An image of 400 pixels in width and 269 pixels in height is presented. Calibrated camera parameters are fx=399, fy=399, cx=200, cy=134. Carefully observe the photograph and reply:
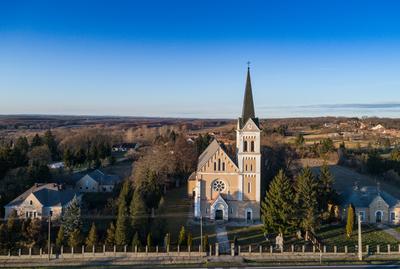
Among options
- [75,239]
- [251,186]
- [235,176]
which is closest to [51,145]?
[235,176]

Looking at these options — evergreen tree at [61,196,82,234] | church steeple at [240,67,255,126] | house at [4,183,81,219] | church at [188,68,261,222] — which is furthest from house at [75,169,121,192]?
church steeple at [240,67,255,126]

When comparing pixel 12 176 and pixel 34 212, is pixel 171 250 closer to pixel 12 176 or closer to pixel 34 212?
pixel 34 212

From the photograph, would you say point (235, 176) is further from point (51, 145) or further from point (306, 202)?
point (51, 145)

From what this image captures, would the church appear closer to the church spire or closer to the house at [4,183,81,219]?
the church spire

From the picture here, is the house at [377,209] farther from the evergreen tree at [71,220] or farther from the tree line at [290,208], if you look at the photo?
the evergreen tree at [71,220]

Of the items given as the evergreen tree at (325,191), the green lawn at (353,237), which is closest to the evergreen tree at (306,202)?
the green lawn at (353,237)

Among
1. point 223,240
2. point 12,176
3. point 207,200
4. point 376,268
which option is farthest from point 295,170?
point 12,176
